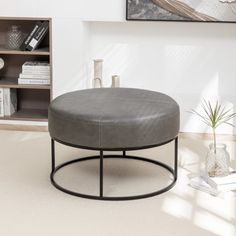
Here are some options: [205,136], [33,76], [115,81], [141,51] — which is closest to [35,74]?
[33,76]

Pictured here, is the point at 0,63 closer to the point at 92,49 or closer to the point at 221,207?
the point at 92,49

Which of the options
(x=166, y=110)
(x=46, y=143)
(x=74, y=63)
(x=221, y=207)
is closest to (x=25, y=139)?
(x=46, y=143)

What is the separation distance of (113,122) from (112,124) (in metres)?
0.01

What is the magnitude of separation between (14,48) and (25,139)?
69 centimetres

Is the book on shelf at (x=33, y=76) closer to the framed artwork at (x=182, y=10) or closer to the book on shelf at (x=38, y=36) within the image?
the book on shelf at (x=38, y=36)

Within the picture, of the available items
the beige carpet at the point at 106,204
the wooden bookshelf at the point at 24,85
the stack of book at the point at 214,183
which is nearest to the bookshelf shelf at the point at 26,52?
the wooden bookshelf at the point at 24,85

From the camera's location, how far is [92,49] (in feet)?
14.0

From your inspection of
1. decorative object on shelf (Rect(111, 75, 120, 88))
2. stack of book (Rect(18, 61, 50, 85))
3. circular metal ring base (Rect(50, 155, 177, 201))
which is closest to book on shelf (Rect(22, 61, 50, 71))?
stack of book (Rect(18, 61, 50, 85))

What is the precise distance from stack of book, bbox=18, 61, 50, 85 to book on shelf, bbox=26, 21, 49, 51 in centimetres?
13

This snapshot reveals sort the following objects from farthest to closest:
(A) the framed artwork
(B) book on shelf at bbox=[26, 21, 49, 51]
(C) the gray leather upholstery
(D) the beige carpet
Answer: (B) book on shelf at bbox=[26, 21, 49, 51]
(A) the framed artwork
(C) the gray leather upholstery
(D) the beige carpet

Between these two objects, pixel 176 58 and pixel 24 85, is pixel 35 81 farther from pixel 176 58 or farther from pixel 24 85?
pixel 176 58

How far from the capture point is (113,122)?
112 inches

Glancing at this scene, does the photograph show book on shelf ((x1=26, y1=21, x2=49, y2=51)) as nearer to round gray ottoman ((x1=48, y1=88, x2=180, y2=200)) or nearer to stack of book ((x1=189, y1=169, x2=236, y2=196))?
round gray ottoman ((x1=48, y1=88, x2=180, y2=200))

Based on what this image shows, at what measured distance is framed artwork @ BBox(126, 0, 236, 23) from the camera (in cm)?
384
